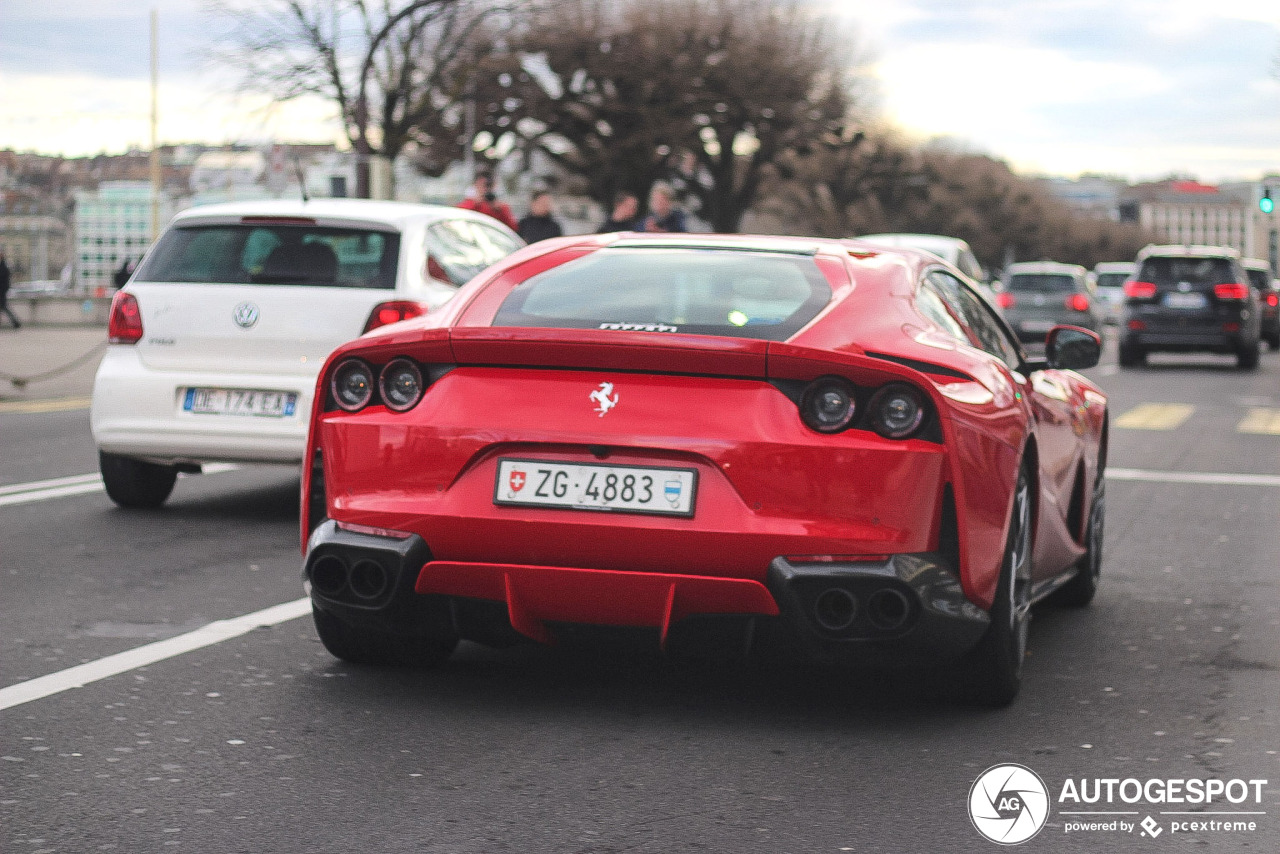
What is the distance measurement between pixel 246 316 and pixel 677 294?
14.7ft

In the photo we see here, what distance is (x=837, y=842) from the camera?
154 inches

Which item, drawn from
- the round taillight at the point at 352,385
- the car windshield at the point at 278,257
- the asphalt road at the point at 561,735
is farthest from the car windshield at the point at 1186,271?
the round taillight at the point at 352,385

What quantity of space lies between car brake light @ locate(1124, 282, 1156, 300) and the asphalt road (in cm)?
2174

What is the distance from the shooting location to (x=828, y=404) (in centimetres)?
477

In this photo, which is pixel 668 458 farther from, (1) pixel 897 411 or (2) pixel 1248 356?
(2) pixel 1248 356

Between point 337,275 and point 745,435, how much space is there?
4.96 meters

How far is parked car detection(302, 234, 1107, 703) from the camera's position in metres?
4.73

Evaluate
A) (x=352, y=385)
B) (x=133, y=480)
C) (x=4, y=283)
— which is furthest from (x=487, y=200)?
(x=4, y=283)

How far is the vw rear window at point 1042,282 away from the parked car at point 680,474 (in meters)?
27.6

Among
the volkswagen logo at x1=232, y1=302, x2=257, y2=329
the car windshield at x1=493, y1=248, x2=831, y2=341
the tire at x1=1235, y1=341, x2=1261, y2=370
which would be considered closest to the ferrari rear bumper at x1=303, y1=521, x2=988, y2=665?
the car windshield at x1=493, y1=248, x2=831, y2=341

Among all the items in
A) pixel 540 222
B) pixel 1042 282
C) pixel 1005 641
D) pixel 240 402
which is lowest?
pixel 1005 641

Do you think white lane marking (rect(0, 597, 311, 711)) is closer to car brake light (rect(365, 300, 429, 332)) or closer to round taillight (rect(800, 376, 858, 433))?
round taillight (rect(800, 376, 858, 433))

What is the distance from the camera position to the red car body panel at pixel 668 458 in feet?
15.5

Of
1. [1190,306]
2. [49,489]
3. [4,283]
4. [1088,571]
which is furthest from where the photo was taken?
[4,283]
